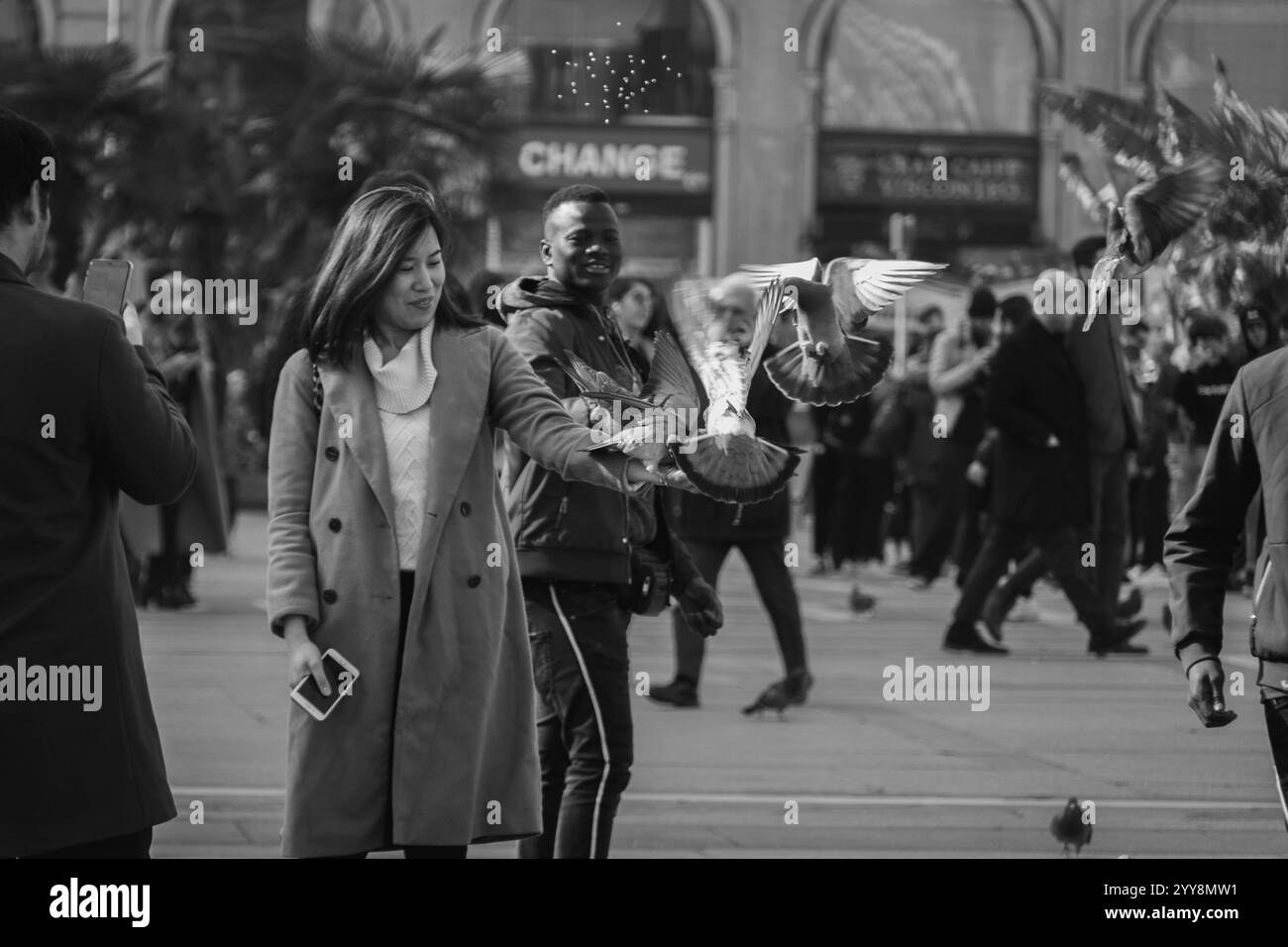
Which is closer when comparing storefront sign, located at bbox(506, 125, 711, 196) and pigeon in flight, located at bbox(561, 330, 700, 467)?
pigeon in flight, located at bbox(561, 330, 700, 467)

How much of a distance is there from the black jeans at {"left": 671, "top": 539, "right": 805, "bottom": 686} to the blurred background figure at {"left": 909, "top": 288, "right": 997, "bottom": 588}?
4.01 meters

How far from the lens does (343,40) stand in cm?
2317

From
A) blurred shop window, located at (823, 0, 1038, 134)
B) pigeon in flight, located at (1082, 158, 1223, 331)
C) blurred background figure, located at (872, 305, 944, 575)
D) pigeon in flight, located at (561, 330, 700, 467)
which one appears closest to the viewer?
pigeon in flight, located at (561, 330, 700, 467)

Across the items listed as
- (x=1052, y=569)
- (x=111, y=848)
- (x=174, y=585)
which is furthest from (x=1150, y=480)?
(x=111, y=848)

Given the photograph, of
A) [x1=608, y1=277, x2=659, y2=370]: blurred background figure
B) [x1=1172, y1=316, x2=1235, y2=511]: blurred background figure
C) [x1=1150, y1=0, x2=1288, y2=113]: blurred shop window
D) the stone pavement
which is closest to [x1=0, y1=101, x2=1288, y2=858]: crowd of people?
the stone pavement

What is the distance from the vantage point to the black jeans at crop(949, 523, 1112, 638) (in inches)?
414

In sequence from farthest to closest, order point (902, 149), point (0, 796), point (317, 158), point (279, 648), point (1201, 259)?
point (902, 149) < point (317, 158) < point (1201, 259) < point (279, 648) < point (0, 796)

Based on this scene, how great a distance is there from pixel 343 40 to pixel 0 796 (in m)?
20.6

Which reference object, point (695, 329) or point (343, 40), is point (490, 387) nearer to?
point (695, 329)

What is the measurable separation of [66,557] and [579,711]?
1.65 m

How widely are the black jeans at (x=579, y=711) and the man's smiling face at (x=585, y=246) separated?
2.44 feet

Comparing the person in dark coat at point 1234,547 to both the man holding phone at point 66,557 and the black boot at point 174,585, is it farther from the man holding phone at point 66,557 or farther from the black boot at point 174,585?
the black boot at point 174,585

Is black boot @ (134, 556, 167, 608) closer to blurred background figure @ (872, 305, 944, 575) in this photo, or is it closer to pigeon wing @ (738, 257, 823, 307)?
blurred background figure @ (872, 305, 944, 575)
